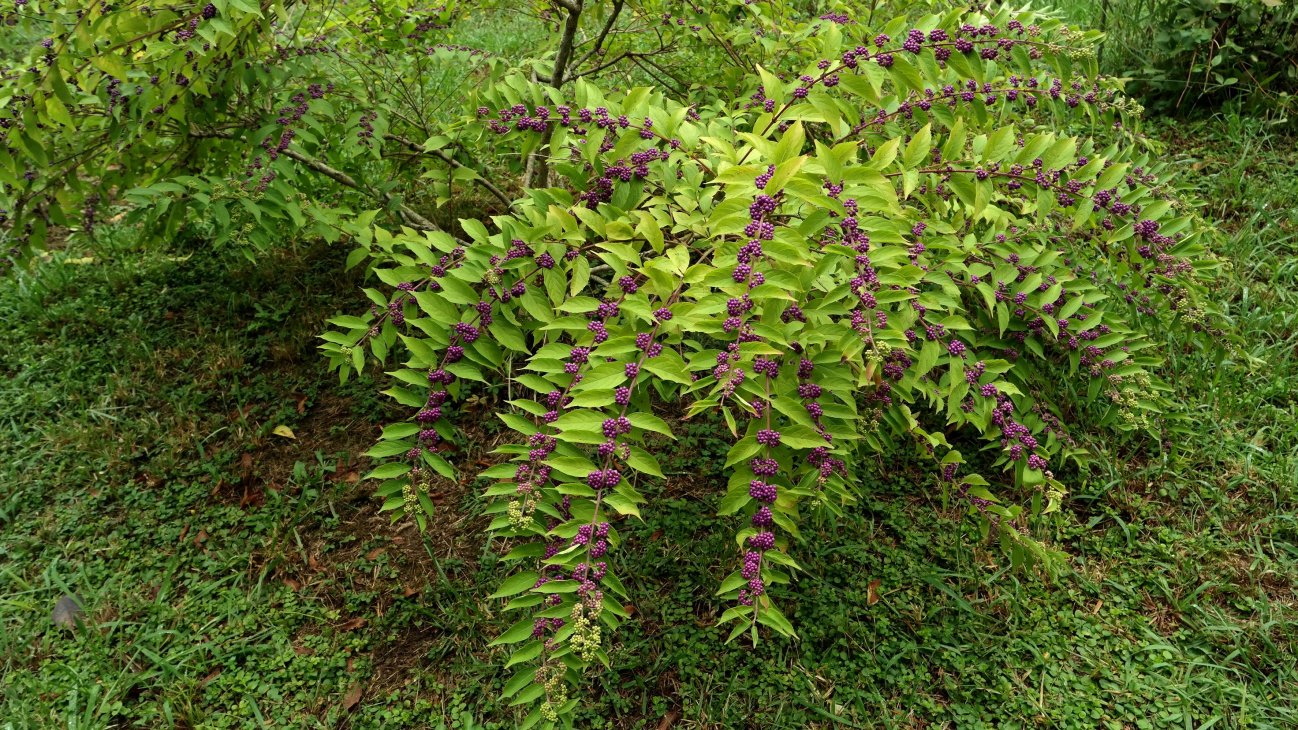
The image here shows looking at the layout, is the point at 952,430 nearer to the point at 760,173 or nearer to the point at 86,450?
the point at 760,173

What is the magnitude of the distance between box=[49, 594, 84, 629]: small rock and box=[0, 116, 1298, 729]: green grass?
0.12 feet

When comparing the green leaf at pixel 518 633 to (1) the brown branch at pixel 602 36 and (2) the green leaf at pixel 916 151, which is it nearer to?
(2) the green leaf at pixel 916 151

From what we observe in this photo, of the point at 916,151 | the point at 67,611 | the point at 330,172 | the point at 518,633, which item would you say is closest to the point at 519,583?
the point at 518,633

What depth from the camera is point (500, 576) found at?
3.06m

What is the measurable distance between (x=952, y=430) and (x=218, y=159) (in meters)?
3.27

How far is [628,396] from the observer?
1865 mm

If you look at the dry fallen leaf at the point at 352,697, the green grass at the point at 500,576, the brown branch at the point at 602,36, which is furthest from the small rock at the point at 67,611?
the brown branch at the point at 602,36

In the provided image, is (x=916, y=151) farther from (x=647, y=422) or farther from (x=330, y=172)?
(x=330, y=172)

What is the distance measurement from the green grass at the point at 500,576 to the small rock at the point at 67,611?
0.12ft

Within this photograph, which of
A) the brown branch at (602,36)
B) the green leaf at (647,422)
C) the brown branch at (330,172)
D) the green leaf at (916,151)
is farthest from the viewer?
the brown branch at (602,36)

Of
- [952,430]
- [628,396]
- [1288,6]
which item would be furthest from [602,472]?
[1288,6]

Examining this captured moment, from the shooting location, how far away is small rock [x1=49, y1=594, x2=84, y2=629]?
2.96 metres

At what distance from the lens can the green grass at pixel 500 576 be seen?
2672 millimetres

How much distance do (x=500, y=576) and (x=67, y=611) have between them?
153 cm
